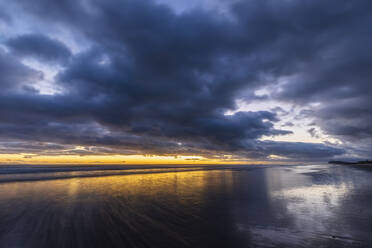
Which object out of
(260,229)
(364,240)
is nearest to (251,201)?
(260,229)

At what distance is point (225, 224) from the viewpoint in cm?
970

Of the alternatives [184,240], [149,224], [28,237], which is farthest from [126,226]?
[28,237]

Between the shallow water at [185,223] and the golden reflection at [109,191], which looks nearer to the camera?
the shallow water at [185,223]

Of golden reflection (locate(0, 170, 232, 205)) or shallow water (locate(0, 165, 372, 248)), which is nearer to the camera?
shallow water (locate(0, 165, 372, 248))

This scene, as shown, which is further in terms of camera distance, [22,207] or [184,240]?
[22,207]

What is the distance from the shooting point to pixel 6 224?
9719 mm

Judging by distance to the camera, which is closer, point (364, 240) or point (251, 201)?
point (364, 240)

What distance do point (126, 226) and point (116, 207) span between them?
4.28 meters

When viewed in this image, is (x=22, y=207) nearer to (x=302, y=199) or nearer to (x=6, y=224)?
(x=6, y=224)

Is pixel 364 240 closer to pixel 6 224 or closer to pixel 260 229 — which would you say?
pixel 260 229

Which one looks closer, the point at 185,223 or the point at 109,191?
the point at 185,223

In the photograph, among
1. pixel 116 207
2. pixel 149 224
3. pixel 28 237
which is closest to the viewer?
pixel 28 237

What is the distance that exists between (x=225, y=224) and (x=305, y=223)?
4155 millimetres

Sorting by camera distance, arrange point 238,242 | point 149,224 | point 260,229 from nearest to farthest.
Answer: point 238,242 → point 260,229 → point 149,224
